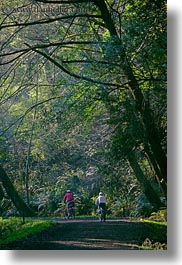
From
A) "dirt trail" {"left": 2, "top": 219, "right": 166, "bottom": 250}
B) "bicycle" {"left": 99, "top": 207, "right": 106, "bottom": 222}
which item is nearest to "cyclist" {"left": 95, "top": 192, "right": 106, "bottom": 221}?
"bicycle" {"left": 99, "top": 207, "right": 106, "bottom": 222}

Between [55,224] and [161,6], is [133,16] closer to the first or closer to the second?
[161,6]

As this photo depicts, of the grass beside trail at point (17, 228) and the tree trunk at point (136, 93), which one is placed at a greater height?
the tree trunk at point (136, 93)

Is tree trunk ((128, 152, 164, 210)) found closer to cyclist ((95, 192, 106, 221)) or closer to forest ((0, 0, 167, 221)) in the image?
forest ((0, 0, 167, 221))

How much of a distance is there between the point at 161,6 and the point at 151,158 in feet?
3.79

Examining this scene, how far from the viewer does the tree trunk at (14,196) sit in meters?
4.38

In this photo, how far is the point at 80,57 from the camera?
450cm

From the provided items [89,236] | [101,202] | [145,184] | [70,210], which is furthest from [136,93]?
[89,236]

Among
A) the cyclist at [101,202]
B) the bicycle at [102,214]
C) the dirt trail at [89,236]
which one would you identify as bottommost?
the dirt trail at [89,236]

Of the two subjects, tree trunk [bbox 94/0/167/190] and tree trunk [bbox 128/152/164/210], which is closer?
tree trunk [bbox 128/152/164/210]

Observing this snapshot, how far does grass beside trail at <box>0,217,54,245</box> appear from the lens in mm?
4348

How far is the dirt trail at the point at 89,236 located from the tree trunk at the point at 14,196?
19 centimetres

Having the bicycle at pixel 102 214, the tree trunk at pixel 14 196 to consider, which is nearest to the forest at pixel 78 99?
the tree trunk at pixel 14 196

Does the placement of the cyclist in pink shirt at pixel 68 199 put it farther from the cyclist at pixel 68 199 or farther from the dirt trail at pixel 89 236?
the dirt trail at pixel 89 236

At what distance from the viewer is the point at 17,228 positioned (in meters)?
4.38
